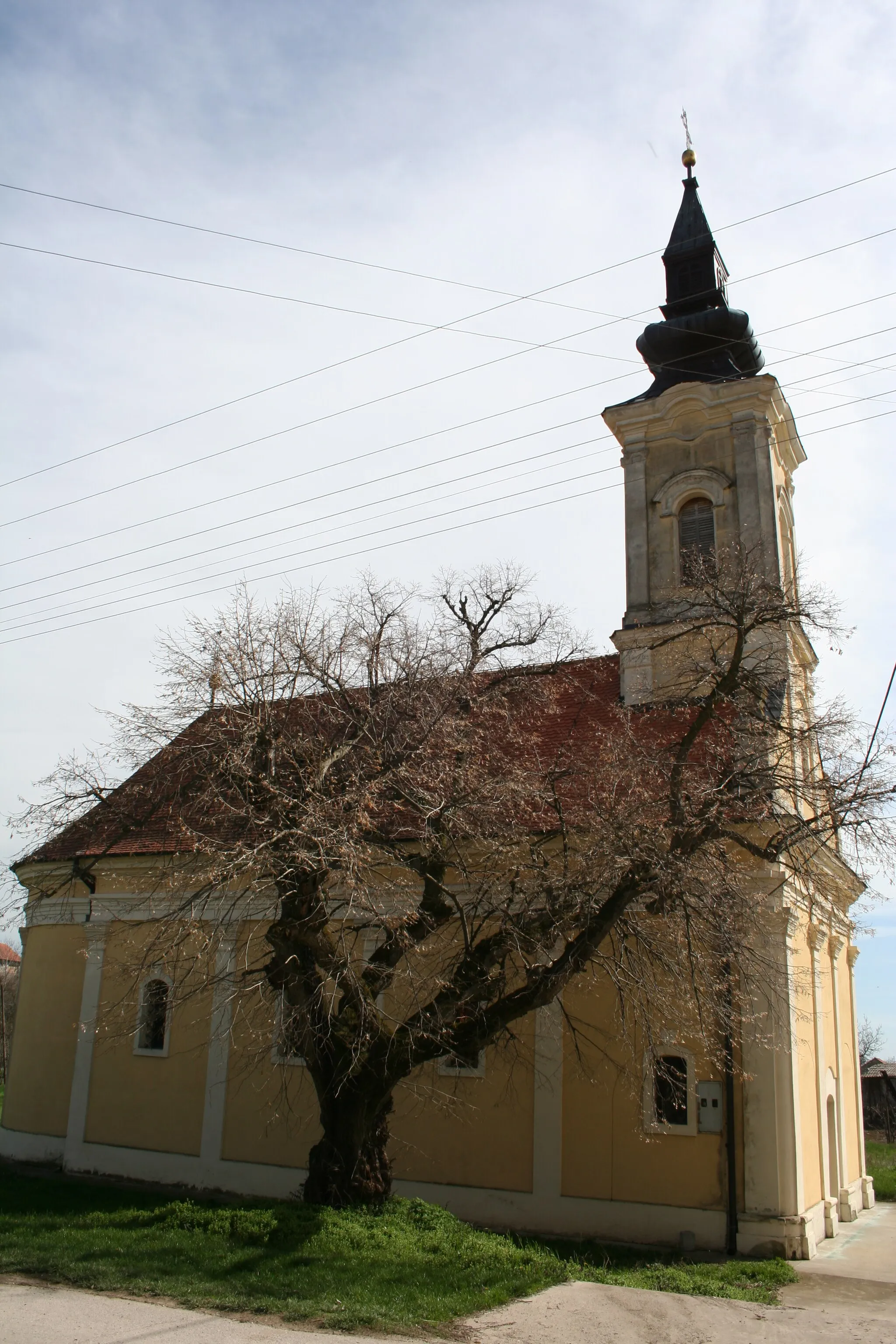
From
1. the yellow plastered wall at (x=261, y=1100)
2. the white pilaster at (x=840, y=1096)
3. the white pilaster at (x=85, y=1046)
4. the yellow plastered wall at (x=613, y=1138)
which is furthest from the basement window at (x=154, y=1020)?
the white pilaster at (x=840, y=1096)

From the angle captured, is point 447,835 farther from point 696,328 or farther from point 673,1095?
point 696,328

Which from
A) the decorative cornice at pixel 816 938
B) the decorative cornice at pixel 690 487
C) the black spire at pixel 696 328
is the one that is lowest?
the decorative cornice at pixel 816 938

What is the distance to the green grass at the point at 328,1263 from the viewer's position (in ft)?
29.9

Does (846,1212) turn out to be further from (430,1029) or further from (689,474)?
(689,474)

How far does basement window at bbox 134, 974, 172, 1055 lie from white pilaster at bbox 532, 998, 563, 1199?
256 inches

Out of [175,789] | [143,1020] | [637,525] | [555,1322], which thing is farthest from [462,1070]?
[637,525]

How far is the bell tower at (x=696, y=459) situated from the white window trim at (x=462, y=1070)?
6395 mm

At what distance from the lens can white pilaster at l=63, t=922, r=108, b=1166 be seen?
17.9m

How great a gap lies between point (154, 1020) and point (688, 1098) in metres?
9.25

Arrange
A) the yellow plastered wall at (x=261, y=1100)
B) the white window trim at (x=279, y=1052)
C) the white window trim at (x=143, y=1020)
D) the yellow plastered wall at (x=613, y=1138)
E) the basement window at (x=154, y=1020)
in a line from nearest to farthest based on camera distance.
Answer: the white window trim at (x=279, y=1052) → the yellow plastered wall at (x=613, y=1138) → the yellow plastered wall at (x=261, y=1100) → the white window trim at (x=143, y=1020) → the basement window at (x=154, y=1020)

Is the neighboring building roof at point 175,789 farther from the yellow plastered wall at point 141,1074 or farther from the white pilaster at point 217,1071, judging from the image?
the white pilaster at point 217,1071

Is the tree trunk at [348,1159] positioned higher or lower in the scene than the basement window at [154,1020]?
lower

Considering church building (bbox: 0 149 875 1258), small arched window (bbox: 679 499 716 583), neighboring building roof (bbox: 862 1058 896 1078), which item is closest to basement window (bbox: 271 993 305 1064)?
church building (bbox: 0 149 875 1258)

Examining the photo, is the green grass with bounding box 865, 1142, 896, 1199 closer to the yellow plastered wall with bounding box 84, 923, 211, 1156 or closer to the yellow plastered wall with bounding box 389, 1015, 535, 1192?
the yellow plastered wall with bounding box 389, 1015, 535, 1192
